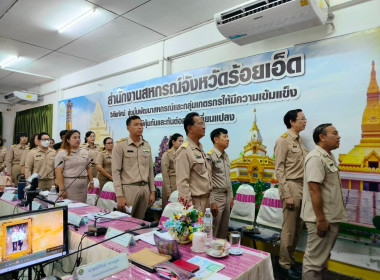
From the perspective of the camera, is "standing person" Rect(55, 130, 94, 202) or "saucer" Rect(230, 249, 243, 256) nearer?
"saucer" Rect(230, 249, 243, 256)

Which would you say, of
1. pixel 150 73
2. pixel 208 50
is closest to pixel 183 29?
pixel 208 50

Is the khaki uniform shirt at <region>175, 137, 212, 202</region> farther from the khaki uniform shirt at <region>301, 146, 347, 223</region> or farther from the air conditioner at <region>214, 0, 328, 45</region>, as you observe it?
the air conditioner at <region>214, 0, 328, 45</region>

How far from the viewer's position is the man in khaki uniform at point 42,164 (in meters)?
3.87

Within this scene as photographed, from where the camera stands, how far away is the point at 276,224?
284cm

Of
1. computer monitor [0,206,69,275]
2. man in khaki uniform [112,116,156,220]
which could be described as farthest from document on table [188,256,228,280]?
man in khaki uniform [112,116,156,220]

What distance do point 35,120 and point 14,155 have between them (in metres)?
2.52

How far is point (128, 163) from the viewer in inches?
107

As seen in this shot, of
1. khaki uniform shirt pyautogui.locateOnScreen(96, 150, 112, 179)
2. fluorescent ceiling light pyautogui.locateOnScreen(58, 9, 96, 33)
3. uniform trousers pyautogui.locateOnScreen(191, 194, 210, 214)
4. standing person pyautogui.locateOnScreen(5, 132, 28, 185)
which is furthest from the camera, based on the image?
standing person pyautogui.locateOnScreen(5, 132, 28, 185)

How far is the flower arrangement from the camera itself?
1533 mm

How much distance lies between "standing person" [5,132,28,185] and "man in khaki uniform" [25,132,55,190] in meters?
1.88

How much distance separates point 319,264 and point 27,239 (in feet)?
6.60

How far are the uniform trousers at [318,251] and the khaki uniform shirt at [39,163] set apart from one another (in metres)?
3.47

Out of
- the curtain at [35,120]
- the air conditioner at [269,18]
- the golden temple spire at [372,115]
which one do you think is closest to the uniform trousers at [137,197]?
the air conditioner at [269,18]

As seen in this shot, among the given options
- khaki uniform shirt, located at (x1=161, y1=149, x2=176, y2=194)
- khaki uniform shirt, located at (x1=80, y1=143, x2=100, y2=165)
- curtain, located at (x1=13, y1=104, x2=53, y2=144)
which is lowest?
khaki uniform shirt, located at (x1=161, y1=149, x2=176, y2=194)
